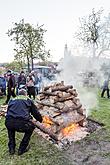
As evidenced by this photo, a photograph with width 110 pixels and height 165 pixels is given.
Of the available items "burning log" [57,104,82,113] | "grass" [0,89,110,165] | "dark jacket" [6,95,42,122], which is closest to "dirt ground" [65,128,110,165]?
"grass" [0,89,110,165]

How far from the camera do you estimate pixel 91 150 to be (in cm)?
721

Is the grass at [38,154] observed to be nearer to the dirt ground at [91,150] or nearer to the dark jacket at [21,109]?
the dirt ground at [91,150]

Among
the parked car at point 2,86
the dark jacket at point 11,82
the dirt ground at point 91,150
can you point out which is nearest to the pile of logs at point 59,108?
the dirt ground at point 91,150

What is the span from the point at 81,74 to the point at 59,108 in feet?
21.8

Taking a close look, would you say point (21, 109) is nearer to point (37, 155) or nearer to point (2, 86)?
point (37, 155)

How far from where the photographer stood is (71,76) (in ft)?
43.0

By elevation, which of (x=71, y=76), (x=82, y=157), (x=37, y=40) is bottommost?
(x=82, y=157)

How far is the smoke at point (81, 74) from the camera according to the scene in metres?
12.6

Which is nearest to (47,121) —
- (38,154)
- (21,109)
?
(38,154)

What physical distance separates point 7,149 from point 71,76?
6.63m

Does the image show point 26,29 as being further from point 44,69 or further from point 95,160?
point 95,160

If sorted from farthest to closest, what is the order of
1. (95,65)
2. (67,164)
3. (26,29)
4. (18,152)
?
(26,29), (95,65), (18,152), (67,164)

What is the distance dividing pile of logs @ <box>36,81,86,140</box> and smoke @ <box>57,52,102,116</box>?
178 centimetres

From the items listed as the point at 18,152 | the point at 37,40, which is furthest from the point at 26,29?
the point at 18,152
